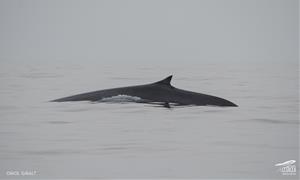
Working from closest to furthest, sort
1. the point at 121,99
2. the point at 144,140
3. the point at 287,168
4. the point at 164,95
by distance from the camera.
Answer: the point at 287,168
the point at 144,140
the point at 164,95
the point at 121,99

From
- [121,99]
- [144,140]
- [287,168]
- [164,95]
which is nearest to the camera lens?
[287,168]

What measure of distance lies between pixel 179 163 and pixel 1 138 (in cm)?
416

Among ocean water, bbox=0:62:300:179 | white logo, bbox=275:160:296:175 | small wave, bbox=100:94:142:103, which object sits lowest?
white logo, bbox=275:160:296:175

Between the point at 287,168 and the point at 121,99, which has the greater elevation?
the point at 121,99

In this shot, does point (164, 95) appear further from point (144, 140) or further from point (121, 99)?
point (144, 140)

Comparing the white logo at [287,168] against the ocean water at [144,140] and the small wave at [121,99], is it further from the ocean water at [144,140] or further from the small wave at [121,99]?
the small wave at [121,99]

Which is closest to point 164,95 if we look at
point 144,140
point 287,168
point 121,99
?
point 121,99

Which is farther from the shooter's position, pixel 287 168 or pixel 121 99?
pixel 121 99

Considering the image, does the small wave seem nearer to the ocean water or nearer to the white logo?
the ocean water

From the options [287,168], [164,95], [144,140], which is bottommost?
[287,168]

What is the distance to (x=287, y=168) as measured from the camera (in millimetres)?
14266

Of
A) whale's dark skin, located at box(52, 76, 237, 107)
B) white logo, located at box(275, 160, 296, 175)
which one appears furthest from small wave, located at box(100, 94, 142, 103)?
white logo, located at box(275, 160, 296, 175)

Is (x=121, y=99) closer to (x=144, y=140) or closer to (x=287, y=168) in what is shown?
(x=144, y=140)

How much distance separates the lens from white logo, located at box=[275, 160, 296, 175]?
1412cm
